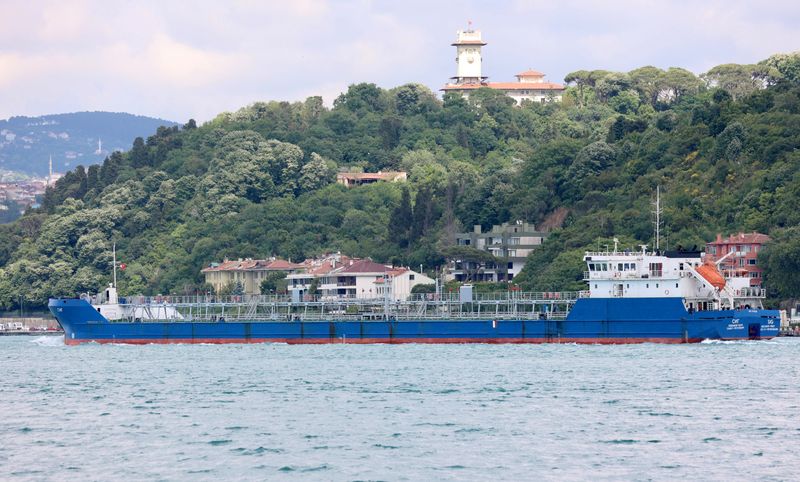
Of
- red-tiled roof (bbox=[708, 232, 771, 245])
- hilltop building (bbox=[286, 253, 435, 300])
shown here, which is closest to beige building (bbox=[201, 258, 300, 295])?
hilltop building (bbox=[286, 253, 435, 300])

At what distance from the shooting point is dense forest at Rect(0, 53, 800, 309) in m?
101

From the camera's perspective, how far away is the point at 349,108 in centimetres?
16925

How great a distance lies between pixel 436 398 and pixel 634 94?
119 m

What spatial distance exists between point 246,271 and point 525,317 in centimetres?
4461

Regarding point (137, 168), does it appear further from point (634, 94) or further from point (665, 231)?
point (665, 231)

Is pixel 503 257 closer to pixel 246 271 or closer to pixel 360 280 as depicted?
pixel 360 280

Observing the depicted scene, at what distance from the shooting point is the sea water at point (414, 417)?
34562 mm

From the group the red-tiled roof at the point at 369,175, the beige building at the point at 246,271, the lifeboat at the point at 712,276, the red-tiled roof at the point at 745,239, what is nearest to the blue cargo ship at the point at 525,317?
the lifeboat at the point at 712,276

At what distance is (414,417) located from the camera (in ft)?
140

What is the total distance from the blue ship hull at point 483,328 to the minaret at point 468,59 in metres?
97.3

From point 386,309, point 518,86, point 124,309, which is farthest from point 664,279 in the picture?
point 518,86

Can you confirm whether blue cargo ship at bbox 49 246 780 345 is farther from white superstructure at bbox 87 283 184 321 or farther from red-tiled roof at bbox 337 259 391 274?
red-tiled roof at bbox 337 259 391 274

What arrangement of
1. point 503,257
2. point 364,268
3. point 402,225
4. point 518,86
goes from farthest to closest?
point 518,86 → point 402,225 → point 503,257 → point 364,268

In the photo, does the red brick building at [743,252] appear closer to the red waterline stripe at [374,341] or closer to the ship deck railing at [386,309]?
the ship deck railing at [386,309]
